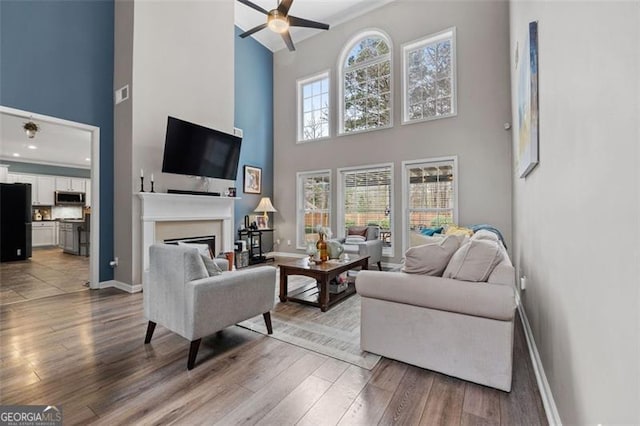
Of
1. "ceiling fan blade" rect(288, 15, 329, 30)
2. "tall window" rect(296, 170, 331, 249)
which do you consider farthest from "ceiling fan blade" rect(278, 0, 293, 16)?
"tall window" rect(296, 170, 331, 249)

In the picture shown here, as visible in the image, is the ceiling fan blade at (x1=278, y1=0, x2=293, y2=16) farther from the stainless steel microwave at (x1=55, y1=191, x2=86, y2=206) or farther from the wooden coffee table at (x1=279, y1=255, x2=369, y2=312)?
the stainless steel microwave at (x1=55, y1=191, x2=86, y2=206)

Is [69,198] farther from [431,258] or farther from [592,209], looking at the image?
[592,209]

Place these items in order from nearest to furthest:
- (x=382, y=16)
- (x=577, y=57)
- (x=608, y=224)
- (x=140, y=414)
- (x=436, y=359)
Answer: (x=608, y=224), (x=577, y=57), (x=140, y=414), (x=436, y=359), (x=382, y=16)

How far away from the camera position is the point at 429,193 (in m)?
5.31

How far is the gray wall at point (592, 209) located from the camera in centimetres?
76

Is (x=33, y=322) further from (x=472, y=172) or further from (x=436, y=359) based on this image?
(x=472, y=172)

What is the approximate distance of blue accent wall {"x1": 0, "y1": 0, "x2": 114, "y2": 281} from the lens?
340 centimetres

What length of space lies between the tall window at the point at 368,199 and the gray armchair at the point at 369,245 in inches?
14.0

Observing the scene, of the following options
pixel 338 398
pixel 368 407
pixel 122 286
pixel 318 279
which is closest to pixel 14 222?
pixel 122 286

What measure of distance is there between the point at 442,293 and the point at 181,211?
12.6 feet

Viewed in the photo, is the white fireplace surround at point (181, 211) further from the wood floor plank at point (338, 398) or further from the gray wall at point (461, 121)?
the wood floor plank at point (338, 398)

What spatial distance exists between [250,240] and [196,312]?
14.1ft

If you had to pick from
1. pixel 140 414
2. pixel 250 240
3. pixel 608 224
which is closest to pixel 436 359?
pixel 608 224

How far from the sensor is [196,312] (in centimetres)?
194
